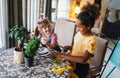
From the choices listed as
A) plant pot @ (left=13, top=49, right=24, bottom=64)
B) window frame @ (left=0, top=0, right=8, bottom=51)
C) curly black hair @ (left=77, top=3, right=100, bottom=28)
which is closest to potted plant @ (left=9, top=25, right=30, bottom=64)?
plant pot @ (left=13, top=49, right=24, bottom=64)

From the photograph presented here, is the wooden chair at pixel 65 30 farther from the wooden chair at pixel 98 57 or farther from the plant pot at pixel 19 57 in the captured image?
the plant pot at pixel 19 57

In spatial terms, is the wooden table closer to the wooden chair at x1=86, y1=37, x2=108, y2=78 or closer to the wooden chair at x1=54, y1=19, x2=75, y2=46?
the wooden chair at x1=86, y1=37, x2=108, y2=78

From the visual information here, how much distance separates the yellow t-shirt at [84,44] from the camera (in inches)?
63.4

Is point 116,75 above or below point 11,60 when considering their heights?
below

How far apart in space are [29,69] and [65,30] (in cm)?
127

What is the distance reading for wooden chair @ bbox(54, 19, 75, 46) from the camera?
2531 millimetres

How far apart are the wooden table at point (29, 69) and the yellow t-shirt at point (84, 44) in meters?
0.22

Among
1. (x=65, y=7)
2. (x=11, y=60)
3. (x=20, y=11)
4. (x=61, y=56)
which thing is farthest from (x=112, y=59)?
(x=65, y=7)

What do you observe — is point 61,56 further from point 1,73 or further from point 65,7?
point 65,7

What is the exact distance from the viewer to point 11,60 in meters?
1.54

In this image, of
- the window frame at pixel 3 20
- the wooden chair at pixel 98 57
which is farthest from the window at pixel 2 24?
the wooden chair at pixel 98 57

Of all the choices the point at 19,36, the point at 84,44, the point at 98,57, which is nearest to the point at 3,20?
the point at 19,36

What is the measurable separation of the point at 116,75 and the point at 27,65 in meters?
0.96

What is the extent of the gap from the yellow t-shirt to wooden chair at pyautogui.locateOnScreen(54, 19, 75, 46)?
2.32ft
